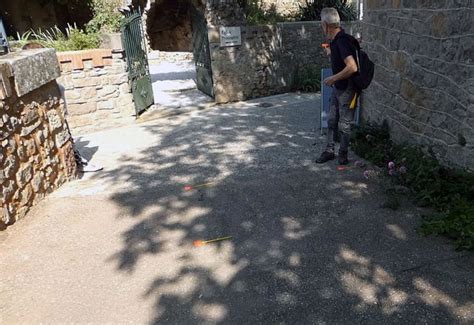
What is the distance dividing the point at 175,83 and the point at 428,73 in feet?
25.8

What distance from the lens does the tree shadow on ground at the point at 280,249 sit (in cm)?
245

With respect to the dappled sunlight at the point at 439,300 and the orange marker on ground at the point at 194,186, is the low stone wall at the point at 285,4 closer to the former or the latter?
the orange marker on ground at the point at 194,186

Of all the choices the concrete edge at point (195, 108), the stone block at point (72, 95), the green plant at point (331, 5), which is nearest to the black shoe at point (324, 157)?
the concrete edge at point (195, 108)

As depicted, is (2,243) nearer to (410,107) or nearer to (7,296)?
(7,296)

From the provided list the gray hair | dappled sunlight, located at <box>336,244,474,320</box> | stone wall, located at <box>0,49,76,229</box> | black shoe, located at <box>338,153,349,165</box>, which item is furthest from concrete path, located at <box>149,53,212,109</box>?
dappled sunlight, located at <box>336,244,474,320</box>

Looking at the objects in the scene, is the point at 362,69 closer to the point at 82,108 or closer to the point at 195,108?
the point at 195,108

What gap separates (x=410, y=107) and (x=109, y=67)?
17.3 ft

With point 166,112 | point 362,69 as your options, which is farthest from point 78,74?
point 362,69

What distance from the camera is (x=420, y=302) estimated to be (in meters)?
2.42

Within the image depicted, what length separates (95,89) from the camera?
7129 millimetres

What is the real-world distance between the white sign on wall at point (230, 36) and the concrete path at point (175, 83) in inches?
51.8

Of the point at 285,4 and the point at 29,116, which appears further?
the point at 285,4

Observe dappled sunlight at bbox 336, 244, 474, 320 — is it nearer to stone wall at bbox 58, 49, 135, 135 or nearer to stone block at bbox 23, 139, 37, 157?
stone block at bbox 23, 139, 37, 157

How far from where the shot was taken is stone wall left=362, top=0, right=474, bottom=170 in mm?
3279
